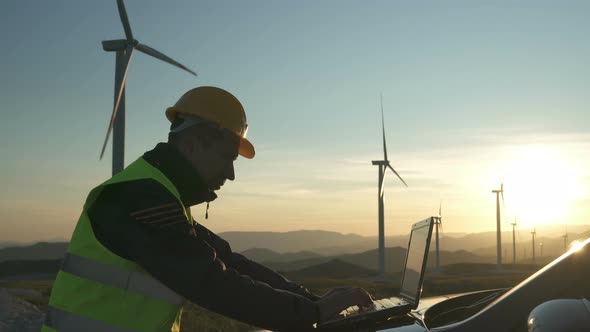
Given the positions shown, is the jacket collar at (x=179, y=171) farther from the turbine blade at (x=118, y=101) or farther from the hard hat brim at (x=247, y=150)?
Result: the turbine blade at (x=118, y=101)

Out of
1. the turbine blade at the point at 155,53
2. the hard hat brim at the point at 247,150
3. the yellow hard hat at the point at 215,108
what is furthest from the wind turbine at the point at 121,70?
the yellow hard hat at the point at 215,108

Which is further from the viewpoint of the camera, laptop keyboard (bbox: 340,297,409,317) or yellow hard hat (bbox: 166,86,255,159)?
yellow hard hat (bbox: 166,86,255,159)

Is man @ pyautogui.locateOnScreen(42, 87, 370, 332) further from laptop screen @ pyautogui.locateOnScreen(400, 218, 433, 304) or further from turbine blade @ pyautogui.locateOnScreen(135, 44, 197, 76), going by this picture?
turbine blade @ pyautogui.locateOnScreen(135, 44, 197, 76)

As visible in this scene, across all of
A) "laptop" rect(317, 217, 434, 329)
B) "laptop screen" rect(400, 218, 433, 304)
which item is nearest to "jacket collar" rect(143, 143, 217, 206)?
"laptop" rect(317, 217, 434, 329)

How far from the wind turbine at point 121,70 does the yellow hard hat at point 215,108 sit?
60.9ft

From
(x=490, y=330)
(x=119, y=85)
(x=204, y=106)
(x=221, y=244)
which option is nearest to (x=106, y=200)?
(x=204, y=106)

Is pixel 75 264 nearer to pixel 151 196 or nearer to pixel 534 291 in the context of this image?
pixel 151 196

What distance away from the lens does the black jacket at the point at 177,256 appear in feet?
8.68

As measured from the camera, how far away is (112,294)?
2.76m

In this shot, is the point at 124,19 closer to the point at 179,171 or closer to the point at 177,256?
the point at 179,171

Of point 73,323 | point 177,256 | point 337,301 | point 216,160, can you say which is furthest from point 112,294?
point 337,301

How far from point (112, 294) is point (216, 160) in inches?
28.9

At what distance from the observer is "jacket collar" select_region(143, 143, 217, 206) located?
9.59 feet

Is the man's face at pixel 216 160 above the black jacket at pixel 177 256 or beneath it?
above
